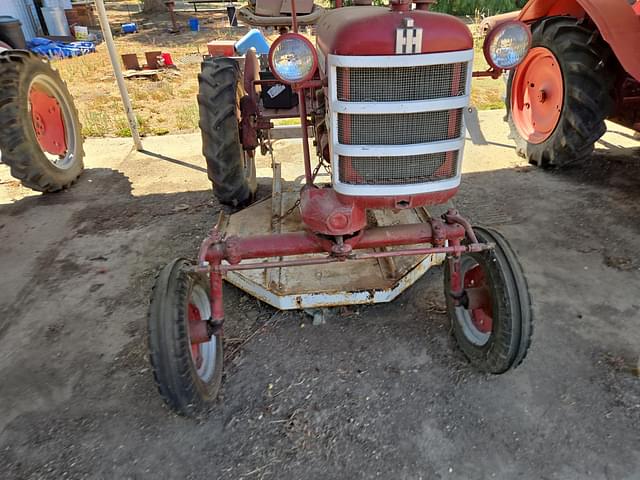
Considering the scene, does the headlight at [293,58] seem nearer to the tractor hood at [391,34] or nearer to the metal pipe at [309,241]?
the tractor hood at [391,34]

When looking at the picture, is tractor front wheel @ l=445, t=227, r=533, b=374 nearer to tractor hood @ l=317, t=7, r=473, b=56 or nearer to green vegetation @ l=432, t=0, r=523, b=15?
tractor hood @ l=317, t=7, r=473, b=56

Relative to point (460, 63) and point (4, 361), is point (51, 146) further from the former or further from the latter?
point (460, 63)

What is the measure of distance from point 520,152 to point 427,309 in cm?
287

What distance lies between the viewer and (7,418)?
2.33 metres

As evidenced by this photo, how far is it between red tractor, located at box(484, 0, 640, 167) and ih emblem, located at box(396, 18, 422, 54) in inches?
92.9

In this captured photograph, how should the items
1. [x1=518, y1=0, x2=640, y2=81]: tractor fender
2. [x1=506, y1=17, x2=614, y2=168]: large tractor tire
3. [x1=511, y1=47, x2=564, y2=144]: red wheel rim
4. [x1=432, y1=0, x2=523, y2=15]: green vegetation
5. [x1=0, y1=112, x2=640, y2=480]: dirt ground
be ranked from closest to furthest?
[x1=0, y1=112, x2=640, y2=480]: dirt ground, [x1=518, y1=0, x2=640, y2=81]: tractor fender, [x1=506, y1=17, x2=614, y2=168]: large tractor tire, [x1=511, y1=47, x2=564, y2=144]: red wheel rim, [x1=432, y1=0, x2=523, y2=15]: green vegetation

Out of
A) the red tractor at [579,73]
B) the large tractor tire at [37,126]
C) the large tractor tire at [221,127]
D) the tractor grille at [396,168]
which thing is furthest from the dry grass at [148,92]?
the tractor grille at [396,168]

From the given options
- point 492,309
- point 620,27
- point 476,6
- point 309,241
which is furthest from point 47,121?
point 476,6

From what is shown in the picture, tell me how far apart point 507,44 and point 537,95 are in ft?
10.1

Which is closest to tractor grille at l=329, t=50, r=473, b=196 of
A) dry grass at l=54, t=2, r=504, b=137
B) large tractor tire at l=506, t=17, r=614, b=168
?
large tractor tire at l=506, t=17, r=614, b=168

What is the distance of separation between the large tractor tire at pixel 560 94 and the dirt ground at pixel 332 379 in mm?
687

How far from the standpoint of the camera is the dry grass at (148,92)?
6543 mm

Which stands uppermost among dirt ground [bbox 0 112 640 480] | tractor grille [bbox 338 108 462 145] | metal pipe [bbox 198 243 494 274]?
tractor grille [bbox 338 108 462 145]

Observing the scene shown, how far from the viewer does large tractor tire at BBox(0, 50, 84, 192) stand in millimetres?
4242
